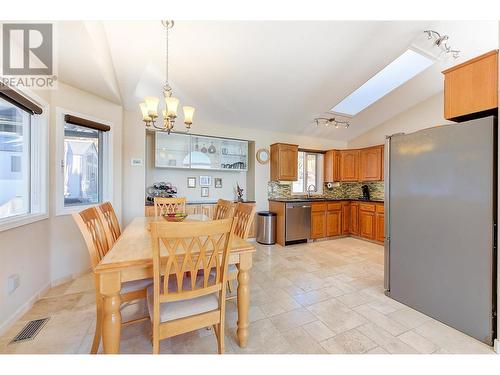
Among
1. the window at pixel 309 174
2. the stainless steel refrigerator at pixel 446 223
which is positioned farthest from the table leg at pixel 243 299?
the window at pixel 309 174

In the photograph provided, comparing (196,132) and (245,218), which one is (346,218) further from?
(196,132)

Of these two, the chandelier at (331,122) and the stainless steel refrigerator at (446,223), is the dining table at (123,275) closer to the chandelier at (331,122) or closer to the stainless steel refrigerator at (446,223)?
the stainless steel refrigerator at (446,223)

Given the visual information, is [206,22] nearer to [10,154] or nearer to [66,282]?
[10,154]

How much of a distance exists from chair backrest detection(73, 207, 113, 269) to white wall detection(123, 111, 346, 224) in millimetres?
1765

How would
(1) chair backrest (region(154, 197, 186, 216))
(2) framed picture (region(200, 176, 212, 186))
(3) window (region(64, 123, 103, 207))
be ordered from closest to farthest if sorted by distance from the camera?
1. (3) window (region(64, 123, 103, 207))
2. (1) chair backrest (region(154, 197, 186, 216))
3. (2) framed picture (region(200, 176, 212, 186))

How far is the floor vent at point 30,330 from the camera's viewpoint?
1.59m

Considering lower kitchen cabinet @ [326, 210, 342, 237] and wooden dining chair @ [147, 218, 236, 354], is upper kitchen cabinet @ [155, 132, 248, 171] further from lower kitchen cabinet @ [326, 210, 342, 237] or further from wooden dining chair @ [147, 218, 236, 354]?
wooden dining chair @ [147, 218, 236, 354]

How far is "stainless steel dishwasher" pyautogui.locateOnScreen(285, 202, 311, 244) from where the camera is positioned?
4168 mm

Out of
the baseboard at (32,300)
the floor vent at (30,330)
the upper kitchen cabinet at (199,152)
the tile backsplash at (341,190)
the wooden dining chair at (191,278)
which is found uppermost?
the upper kitchen cabinet at (199,152)

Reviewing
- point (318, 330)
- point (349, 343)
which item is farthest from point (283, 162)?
point (349, 343)

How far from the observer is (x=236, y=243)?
158 centimetres

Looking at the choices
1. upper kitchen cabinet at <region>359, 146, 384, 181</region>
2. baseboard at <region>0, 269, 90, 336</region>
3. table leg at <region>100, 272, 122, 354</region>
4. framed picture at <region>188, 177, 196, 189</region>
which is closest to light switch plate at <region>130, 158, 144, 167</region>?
framed picture at <region>188, 177, 196, 189</region>

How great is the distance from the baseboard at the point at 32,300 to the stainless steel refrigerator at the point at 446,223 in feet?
11.7

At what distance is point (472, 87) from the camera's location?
1.71 meters
